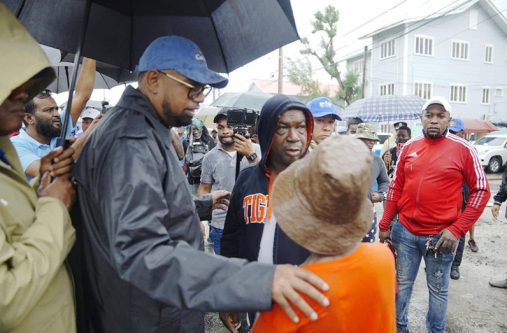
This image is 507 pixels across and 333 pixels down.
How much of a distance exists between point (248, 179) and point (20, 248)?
146cm

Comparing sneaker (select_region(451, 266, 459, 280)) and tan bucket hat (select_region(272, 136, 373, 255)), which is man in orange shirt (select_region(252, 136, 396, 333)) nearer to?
tan bucket hat (select_region(272, 136, 373, 255))

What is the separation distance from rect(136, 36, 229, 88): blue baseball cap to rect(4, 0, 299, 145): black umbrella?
71 centimetres

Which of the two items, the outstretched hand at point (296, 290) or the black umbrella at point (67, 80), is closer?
the outstretched hand at point (296, 290)

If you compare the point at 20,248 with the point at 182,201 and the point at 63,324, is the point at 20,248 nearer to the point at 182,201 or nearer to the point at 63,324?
the point at 63,324

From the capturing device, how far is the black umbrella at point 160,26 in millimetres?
2091

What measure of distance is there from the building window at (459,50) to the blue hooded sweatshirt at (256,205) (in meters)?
30.4

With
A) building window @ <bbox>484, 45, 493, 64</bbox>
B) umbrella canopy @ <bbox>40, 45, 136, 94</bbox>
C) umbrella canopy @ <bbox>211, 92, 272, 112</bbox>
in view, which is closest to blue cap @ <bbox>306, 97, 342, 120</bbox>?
umbrella canopy @ <bbox>40, 45, 136, 94</bbox>

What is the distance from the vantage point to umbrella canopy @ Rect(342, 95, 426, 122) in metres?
8.60

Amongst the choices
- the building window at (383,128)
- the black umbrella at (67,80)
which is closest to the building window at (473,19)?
the building window at (383,128)

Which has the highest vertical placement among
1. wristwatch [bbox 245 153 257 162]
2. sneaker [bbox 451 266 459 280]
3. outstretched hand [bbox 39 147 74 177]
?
outstretched hand [bbox 39 147 74 177]

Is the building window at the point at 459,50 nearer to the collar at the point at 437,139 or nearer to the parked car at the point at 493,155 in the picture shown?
the parked car at the point at 493,155

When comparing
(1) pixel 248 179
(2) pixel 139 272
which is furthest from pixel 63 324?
(1) pixel 248 179

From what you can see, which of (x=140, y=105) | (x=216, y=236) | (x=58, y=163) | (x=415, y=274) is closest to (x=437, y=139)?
(x=415, y=274)

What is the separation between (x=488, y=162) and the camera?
1633 centimetres
